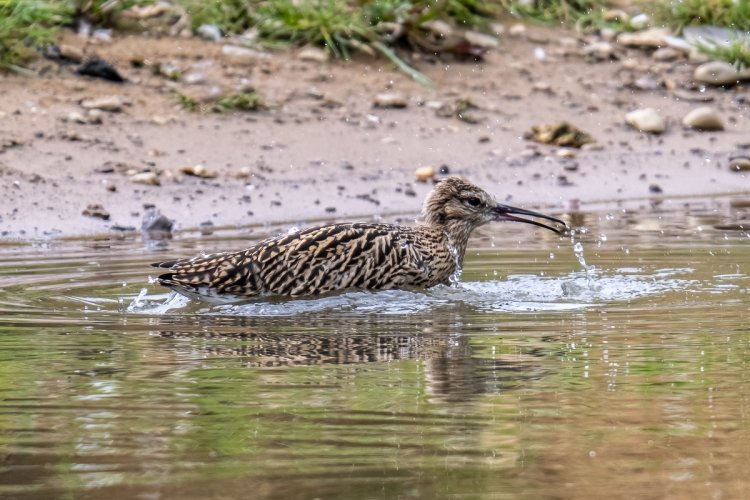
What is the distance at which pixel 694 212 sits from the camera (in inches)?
507

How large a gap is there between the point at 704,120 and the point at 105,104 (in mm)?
5925

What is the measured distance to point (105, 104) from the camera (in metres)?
13.7

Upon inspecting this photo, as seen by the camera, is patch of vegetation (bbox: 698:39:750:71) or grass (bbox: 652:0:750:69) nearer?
patch of vegetation (bbox: 698:39:750:71)

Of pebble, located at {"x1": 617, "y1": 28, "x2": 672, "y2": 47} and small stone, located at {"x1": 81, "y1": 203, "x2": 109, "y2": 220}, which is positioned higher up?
pebble, located at {"x1": 617, "y1": 28, "x2": 672, "y2": 47}

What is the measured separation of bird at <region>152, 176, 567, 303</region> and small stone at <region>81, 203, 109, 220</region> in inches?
131

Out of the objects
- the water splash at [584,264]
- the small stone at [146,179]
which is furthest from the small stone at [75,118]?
the water splash at [584,264]

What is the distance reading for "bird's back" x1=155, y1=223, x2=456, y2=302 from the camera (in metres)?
8.55

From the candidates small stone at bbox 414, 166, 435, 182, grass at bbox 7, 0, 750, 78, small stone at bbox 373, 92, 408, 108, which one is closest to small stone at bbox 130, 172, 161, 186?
grass at bbox 7, 0, 750, 78

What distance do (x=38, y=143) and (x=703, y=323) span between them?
717cm

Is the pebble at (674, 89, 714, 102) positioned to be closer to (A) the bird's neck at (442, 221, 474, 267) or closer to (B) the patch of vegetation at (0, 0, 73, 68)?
(B) the patch of vegetation at (0, 0, 73, 68)

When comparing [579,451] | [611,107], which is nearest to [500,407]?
[579,451]

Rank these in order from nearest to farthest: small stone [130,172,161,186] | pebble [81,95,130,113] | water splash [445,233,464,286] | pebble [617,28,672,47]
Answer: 1. water splash [445,233,464,286]
2. small stone [130,172,161,186]
3. pebble [81,95,130,113]
4. pebble [617,28,672,47]

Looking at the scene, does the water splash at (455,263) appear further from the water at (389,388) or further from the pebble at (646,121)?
the pebble at (646,121)

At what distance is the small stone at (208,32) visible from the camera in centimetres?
1540
